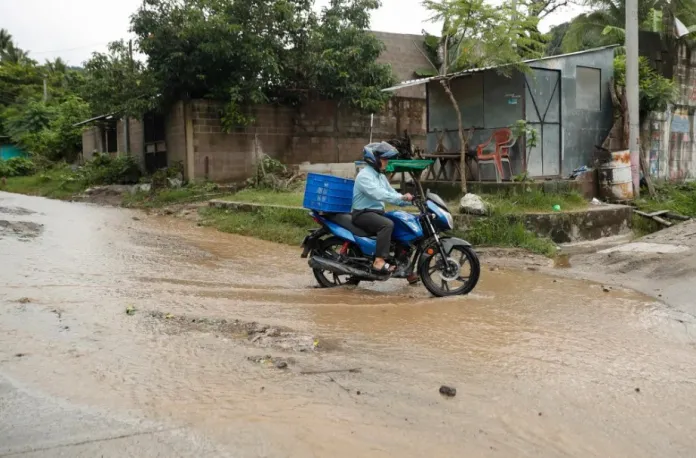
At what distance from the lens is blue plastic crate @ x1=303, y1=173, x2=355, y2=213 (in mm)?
6520

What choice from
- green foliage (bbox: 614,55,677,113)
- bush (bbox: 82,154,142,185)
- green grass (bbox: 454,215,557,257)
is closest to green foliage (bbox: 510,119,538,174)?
green grass (bbox: 454,215,557,257)

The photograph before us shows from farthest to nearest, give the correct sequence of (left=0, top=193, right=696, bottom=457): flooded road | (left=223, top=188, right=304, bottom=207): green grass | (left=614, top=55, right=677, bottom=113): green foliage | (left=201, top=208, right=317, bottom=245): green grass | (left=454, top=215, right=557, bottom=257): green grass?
1. (left=614, top=55, right=677, bottom=113): green foliage
2. (left=223, top=188, right=304, bottom=207): green grass
3. (left=201, top=208, right=317, bottom=245): green grass
4. (left=454, top=215, right=557, bottom=257): green grass
5. (left=0, top=193, right=696, bottom=457): flooded road

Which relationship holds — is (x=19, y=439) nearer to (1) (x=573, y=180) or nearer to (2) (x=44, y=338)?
(2) (x=44, y=338)

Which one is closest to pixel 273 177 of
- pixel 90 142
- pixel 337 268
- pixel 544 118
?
pixel 544 118

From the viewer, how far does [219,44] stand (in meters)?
15.1

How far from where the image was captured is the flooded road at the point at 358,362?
10.1ft

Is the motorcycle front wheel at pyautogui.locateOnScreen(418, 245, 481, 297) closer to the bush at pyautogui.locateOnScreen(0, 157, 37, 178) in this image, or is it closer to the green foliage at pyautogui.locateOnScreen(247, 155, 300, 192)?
the green foliage at pyautogui.locateOnScreen(247, 155, 300, 192)

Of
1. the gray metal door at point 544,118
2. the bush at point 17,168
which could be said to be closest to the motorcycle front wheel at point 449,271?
the gray metal door at point 544,118

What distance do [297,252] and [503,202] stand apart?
355cm

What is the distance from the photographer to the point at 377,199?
246 inches

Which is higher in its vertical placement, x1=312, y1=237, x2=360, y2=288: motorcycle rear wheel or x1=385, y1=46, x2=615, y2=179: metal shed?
x1=385, y1=46, x2=615, y2=179: metal shed

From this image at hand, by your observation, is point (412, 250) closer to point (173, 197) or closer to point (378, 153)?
point (378, 153)

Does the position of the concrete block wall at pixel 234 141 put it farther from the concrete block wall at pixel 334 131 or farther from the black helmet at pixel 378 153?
the black helmet at pixel 378 153

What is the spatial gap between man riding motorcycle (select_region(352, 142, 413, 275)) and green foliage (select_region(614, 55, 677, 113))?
919cm
